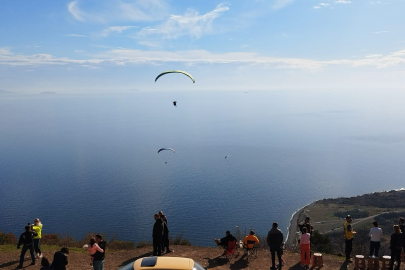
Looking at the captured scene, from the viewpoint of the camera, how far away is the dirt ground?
12237mm

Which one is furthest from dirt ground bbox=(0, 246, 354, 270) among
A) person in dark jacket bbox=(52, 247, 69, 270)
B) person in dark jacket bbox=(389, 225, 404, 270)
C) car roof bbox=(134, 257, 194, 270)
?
car roof bbox=(134, 257, 194, 270)

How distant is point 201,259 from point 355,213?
65.4m

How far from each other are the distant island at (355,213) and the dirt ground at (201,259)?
146ft

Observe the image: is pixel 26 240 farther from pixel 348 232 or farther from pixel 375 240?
pixel 375 240

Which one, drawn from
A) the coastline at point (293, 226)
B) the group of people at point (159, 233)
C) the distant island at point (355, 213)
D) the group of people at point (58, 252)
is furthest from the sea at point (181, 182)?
the group of people at point (58, 252)

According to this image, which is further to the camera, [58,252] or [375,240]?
[375,240]

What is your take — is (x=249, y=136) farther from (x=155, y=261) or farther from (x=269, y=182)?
(x=155, y=261)

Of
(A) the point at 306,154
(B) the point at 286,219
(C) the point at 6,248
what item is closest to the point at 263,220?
(B) the point at 286,219

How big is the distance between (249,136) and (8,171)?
12161cm

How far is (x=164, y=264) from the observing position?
708 cm

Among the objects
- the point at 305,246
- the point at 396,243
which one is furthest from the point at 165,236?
the point at 396,243

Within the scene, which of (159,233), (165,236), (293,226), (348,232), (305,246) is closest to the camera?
(305,246)

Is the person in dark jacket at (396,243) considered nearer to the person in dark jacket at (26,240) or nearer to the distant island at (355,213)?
the person in dark jacket at (26,240)

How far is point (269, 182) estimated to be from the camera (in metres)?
92.9
